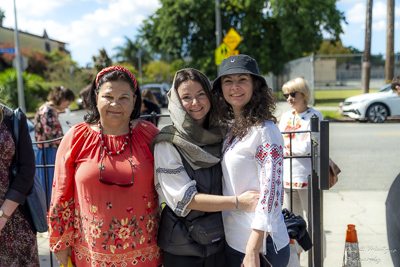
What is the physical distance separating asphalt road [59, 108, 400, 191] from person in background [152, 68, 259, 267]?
4878mm

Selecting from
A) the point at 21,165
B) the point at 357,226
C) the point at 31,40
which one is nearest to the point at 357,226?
the point at 357,226

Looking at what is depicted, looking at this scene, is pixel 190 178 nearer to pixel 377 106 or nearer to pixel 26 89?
pixel 377 106

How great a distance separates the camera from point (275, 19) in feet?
79.4

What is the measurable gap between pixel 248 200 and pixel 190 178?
12.8 inches

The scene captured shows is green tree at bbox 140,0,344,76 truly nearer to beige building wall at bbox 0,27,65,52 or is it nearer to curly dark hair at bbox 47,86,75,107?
curly dark hair at bbox 47,86,75,107

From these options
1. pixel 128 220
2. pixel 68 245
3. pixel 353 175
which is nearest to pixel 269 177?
pixel 128 220

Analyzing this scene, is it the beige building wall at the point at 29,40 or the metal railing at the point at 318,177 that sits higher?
the beige building wall at the point at 29,40

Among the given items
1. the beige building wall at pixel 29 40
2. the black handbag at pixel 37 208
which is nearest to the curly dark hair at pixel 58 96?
the black handbag at pixel 37 208

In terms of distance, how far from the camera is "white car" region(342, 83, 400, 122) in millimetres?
14180

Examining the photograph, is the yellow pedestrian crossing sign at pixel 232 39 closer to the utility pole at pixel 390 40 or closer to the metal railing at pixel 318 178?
the utility pole at pixel 390 40

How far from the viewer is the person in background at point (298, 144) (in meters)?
3.62

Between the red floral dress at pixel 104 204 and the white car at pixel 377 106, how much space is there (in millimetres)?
13863

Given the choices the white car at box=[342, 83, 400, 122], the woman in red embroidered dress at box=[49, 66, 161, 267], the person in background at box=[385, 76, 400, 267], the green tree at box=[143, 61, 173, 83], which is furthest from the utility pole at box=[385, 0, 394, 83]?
the green tree at box=[143, 61, 173, 83]

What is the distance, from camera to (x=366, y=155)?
884 cm
